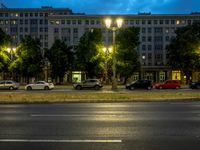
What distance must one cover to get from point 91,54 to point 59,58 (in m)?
15.1

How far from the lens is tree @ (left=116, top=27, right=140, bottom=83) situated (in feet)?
227

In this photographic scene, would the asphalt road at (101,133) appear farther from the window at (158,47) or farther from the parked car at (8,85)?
the window at (158,47)

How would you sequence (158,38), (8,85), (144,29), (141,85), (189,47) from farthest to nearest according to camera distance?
(158,38)
(144,29)
(189,47)
(8,85)
(141,85)

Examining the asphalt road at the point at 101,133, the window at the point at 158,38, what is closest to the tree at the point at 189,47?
the window at the point at 158,38

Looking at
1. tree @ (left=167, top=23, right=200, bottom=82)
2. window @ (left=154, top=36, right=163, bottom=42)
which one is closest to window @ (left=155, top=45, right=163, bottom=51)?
window @ (left=154, top=36, right=163, bottom=42)

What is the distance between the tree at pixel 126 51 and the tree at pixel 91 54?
350 cm

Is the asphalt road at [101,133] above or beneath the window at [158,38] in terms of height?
beneath

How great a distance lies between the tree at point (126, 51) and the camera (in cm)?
6906

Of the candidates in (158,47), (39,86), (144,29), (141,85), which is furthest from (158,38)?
(39,86)

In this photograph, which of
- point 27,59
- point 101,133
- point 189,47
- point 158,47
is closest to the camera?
point 101,133

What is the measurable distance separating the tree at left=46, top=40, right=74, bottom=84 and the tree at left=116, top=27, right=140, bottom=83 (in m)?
17.9

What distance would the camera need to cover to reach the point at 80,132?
1075 cm

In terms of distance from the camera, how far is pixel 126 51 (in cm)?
7019

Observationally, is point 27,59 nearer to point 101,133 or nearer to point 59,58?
point 59,58
